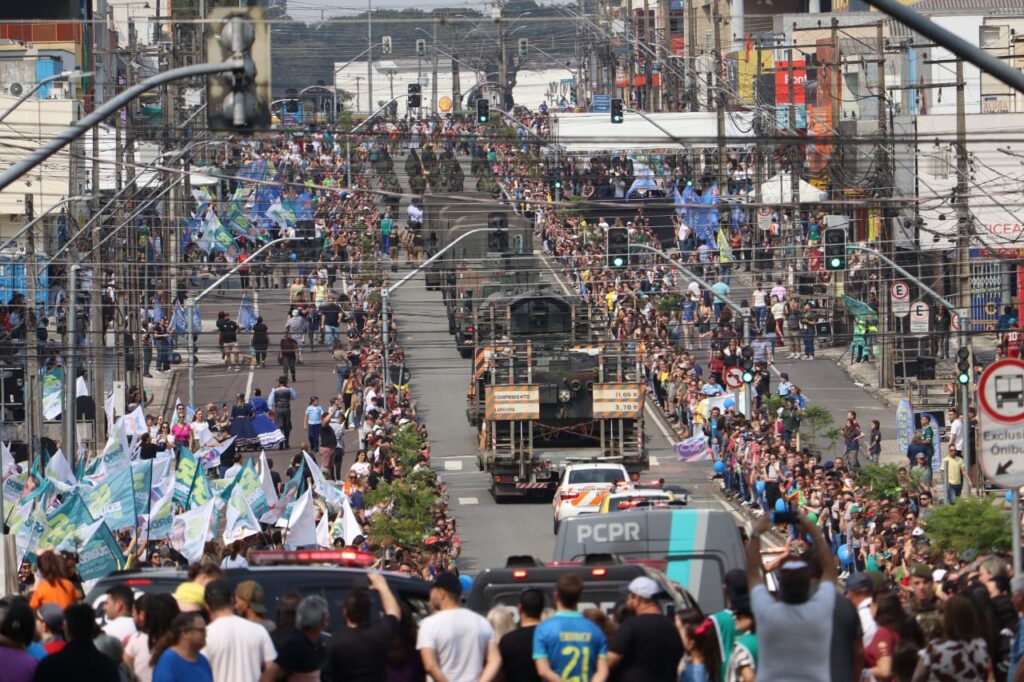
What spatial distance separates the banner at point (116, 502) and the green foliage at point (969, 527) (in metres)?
9.14

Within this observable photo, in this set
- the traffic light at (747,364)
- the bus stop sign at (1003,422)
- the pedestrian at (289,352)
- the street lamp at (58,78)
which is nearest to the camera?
the bus stop sign at (1003,422)

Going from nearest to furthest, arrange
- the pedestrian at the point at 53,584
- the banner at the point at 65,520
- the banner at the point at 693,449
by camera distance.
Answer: the pedestrian at the point at 53,584 → the banner at the point at 65,520 → the banner at the point at 693,449

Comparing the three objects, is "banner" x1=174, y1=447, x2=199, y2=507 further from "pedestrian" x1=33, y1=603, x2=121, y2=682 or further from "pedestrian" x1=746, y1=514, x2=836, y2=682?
"pedestrian" x1=746, y1=514, x2=836, y2=682

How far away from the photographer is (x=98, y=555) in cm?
2239

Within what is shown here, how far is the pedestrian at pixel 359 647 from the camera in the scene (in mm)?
12055

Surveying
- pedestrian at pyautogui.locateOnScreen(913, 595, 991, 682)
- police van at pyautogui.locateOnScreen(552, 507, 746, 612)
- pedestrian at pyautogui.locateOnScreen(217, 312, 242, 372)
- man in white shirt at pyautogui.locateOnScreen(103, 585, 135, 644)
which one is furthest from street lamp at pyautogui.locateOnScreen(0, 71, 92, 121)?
pedestrian at pyautogui.locateOnScreen(217, 312, 242, 372)

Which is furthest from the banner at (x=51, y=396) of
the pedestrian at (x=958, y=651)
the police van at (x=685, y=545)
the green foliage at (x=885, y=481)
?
the pedestrian at (x=958, y=651)

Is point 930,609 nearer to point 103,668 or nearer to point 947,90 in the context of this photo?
point 103,668

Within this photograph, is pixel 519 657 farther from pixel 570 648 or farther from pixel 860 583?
pixel 860 583

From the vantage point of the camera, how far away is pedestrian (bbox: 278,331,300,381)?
52.7 m

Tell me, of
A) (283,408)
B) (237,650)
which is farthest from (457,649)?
(283,408)

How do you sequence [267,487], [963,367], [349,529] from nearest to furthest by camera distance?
[349,529] < [267,487] < [963,367]

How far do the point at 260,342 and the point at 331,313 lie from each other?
2.65 meters

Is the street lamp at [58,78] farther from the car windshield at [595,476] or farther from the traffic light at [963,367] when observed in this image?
the traffic light at [963,367]
